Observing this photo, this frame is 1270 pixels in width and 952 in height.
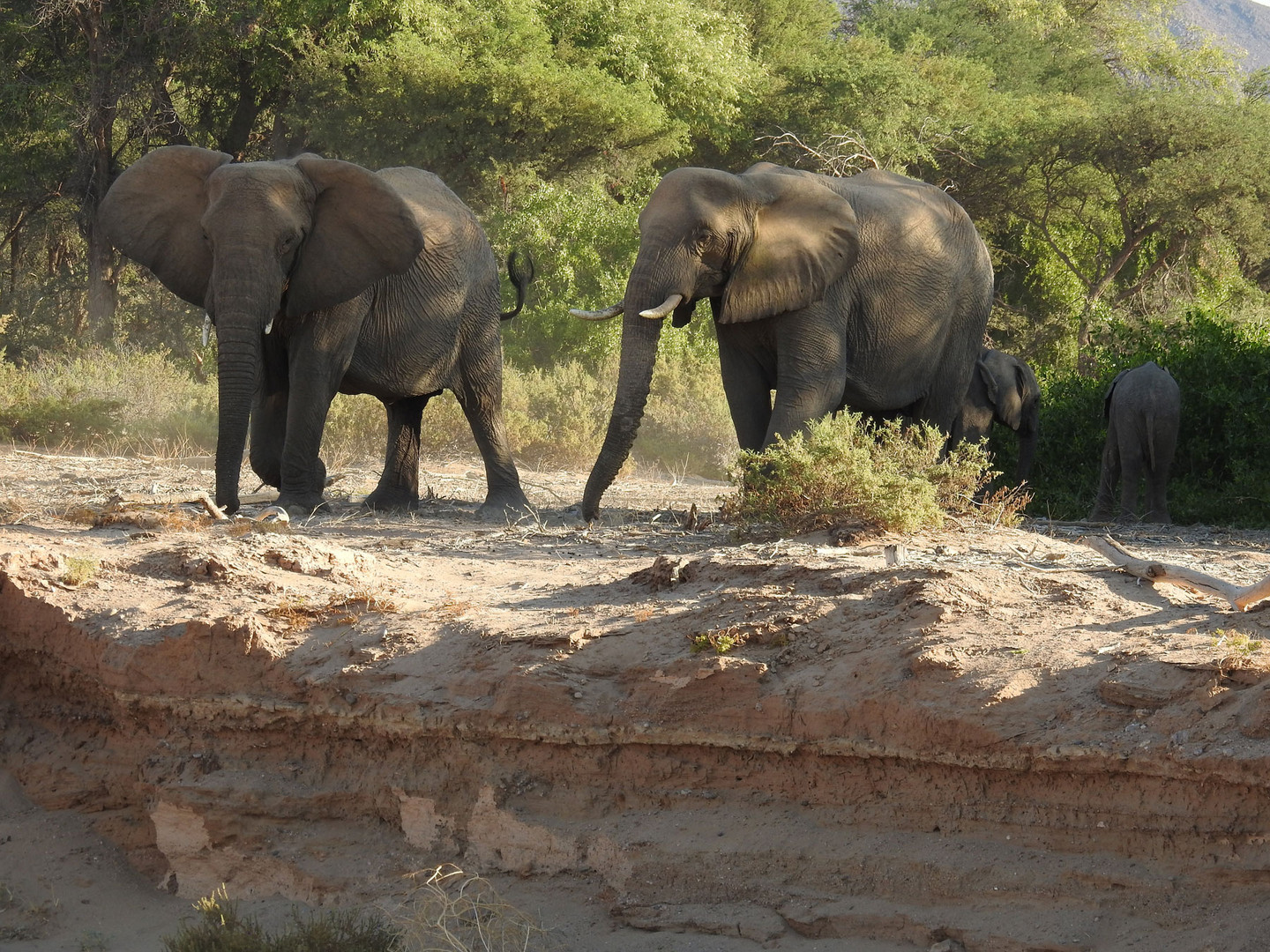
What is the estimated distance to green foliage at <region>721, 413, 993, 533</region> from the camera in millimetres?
6594

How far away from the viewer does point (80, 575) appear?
611 centimetres

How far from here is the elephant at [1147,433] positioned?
9.95m

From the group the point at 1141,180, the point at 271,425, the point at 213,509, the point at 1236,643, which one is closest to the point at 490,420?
the point at 271,425

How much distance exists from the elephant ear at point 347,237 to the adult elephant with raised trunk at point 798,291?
1.35 m

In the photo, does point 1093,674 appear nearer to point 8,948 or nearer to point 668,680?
point 668,680

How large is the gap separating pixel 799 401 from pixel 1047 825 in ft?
13.6

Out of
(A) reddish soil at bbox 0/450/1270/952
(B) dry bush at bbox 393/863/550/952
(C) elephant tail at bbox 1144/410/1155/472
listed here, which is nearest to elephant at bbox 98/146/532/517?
(A) reddish soil at bbox 0/450/1270/952

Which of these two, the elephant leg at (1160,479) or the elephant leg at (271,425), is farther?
the elephant leg at (1160,479)

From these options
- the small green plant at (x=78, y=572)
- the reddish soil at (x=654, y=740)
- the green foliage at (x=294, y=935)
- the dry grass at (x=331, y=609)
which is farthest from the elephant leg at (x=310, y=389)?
the green foliage at (x=294, y=935)

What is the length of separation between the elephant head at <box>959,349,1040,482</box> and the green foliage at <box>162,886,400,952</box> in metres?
7.35

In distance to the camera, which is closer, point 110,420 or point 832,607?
point 832,607

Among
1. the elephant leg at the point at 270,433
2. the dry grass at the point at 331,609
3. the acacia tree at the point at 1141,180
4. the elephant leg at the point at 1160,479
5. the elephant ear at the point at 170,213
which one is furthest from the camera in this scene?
the acacia tree at the point at 1141,180

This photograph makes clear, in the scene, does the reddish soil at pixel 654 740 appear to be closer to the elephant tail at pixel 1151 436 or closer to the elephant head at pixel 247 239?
the elephant head at pixel 247 239

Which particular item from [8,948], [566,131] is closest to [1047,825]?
[8,948]
